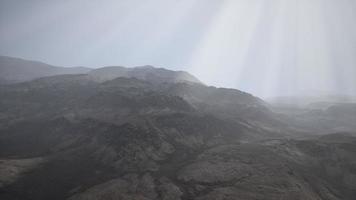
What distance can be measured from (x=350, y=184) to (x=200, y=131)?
148 ft

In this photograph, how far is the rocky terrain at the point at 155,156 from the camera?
53844 millimetres

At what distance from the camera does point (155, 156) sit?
238 feet

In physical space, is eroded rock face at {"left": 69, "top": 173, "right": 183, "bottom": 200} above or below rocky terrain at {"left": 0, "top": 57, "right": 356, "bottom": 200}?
below

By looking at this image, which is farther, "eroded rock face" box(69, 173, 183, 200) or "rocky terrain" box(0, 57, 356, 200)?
"rocky terrain" box(0, 57, 356, 200)

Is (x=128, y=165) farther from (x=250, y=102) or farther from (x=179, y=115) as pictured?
(x=250, y=102)

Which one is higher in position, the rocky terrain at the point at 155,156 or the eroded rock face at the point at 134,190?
the rocky terrain at the point at 155,156

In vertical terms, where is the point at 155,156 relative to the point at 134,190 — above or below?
above

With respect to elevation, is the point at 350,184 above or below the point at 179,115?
below

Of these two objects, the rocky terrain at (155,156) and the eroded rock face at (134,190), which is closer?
the eroded rock face at (134,190)

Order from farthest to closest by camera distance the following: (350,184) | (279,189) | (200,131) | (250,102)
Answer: (250,102) → (200,131) → (350,184) → (279,189)

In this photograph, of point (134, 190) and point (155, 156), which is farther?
point (155, 156)

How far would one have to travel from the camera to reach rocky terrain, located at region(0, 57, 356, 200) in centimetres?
5384

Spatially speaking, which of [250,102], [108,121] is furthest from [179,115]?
[250,102]

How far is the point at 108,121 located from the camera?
9594 centimetres
